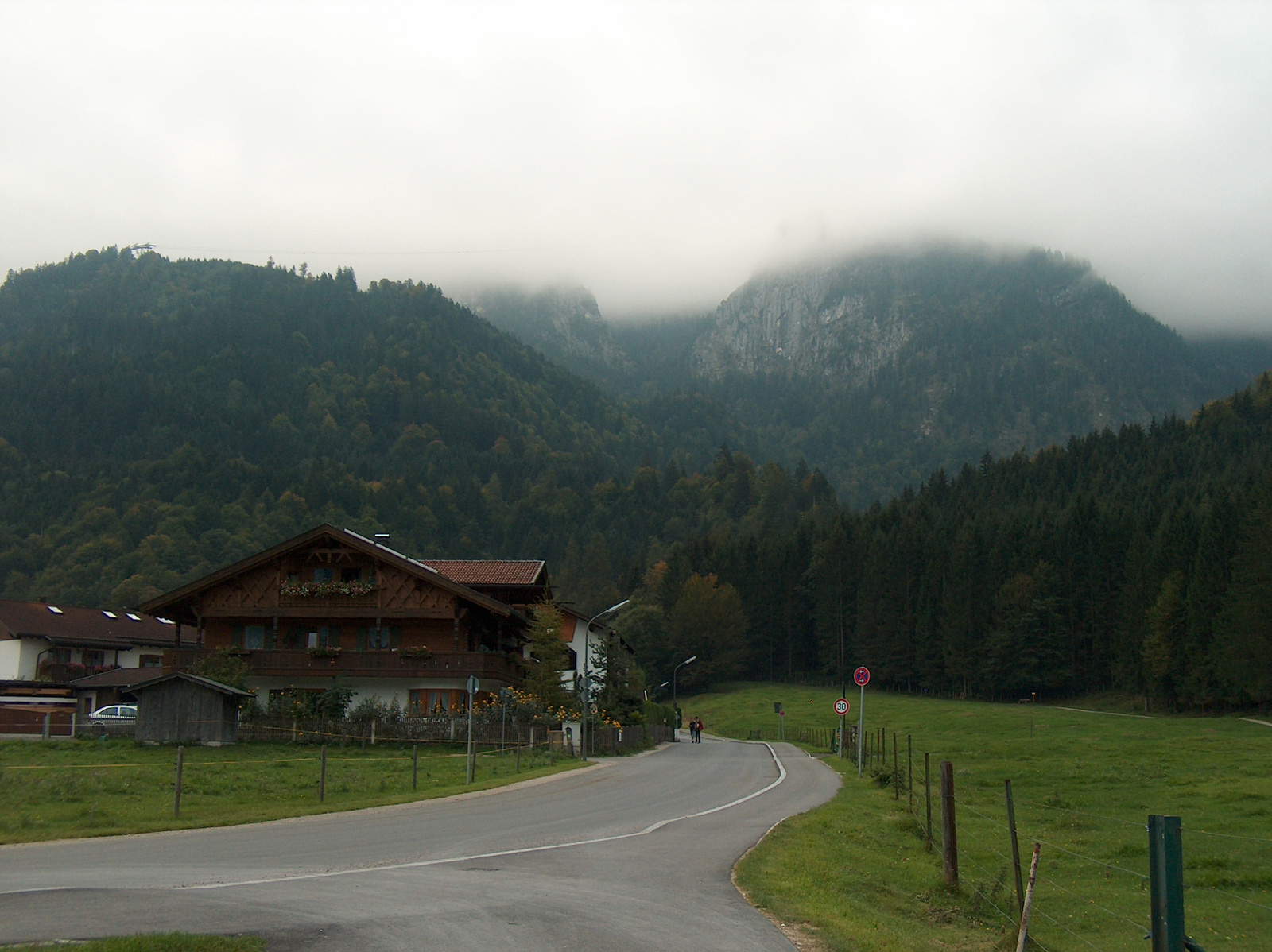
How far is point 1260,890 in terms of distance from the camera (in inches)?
672

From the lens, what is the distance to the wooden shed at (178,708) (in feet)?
123

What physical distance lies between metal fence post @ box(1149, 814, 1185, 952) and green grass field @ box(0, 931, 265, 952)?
692 cm

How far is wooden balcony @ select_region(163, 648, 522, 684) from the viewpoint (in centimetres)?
4806

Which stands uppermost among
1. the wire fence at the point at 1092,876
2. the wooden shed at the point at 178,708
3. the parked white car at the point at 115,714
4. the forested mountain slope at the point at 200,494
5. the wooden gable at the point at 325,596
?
the forested mountain slope at the point at 200,494

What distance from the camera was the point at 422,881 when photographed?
12758 mm

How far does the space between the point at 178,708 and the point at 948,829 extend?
1222 inches

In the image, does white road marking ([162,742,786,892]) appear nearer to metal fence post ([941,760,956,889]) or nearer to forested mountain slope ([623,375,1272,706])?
metal fence post ([941,760,956,889])

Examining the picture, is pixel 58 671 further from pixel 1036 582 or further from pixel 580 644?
pixel 1036 582

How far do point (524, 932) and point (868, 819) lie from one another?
48.0 ft

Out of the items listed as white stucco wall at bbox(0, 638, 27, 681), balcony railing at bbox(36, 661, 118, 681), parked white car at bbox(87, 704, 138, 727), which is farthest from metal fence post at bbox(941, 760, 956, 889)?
white stucco wall at bbox(0, 638, 27, 681)

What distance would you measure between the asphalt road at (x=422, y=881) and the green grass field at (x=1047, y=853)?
1.23 m

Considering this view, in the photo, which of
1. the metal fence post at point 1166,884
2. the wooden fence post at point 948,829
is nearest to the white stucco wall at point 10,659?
the wooden fence post at point 948,829

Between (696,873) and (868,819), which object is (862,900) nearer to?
(696,873)

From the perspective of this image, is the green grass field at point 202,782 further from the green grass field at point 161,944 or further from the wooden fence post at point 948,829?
the wooden fence post at point 948,829
